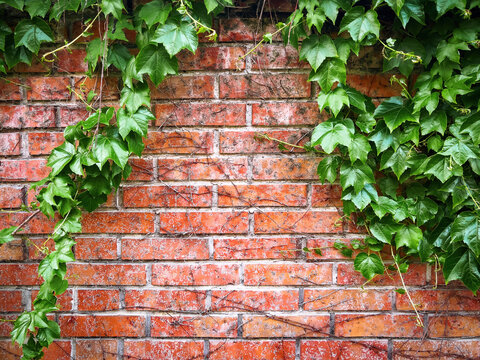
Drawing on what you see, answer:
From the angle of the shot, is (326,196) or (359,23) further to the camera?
(326,196)

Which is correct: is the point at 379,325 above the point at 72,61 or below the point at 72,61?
below

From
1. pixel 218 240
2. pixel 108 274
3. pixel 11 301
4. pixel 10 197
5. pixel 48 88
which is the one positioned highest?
pixel 48 88

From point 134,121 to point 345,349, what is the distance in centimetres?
107

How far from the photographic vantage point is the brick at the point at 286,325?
1.24 m

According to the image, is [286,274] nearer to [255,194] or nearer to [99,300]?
[255,194]

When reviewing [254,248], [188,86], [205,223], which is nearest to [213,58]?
[188,86]

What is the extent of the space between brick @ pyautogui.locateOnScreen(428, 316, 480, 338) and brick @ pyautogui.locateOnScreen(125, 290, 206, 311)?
825mm

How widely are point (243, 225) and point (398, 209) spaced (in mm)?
525

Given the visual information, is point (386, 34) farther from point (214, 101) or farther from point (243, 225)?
point (243, 225)

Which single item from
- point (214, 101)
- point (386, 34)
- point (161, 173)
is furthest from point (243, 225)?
point (386, 34)

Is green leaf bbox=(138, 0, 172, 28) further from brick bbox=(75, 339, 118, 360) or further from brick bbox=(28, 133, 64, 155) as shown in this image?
brick bbox=(75, 339, 118, 360)

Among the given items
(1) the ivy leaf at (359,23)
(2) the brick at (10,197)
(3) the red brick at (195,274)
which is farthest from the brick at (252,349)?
(1) the ivy leaf at (359,23)

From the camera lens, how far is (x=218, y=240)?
1.23 meters

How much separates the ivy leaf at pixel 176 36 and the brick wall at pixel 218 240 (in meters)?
0.13
